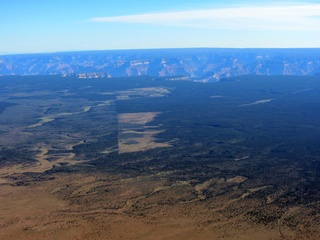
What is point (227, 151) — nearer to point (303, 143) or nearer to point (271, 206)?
point (303, 143)

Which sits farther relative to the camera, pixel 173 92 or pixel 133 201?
pixel 173 92

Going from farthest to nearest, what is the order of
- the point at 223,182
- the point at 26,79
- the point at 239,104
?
the point at 26,79 → the point at 239,104 → the point at 223,182

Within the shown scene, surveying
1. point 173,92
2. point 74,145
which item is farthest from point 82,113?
point 173,92

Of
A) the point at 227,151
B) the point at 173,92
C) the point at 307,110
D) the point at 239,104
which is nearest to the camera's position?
the point at 227,151

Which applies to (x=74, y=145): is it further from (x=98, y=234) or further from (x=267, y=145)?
(x=98, y=234)

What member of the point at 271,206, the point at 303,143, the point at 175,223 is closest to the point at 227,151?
the point at 303,143

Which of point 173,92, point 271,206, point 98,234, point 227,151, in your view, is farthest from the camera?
point 173,92

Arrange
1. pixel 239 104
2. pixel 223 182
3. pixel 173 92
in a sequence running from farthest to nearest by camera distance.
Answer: pixel 173 92
pixel 239 104
pixel 223 182

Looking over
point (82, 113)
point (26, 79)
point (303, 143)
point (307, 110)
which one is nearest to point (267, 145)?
Result: point (303, 143)

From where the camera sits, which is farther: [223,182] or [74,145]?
[74,145]
